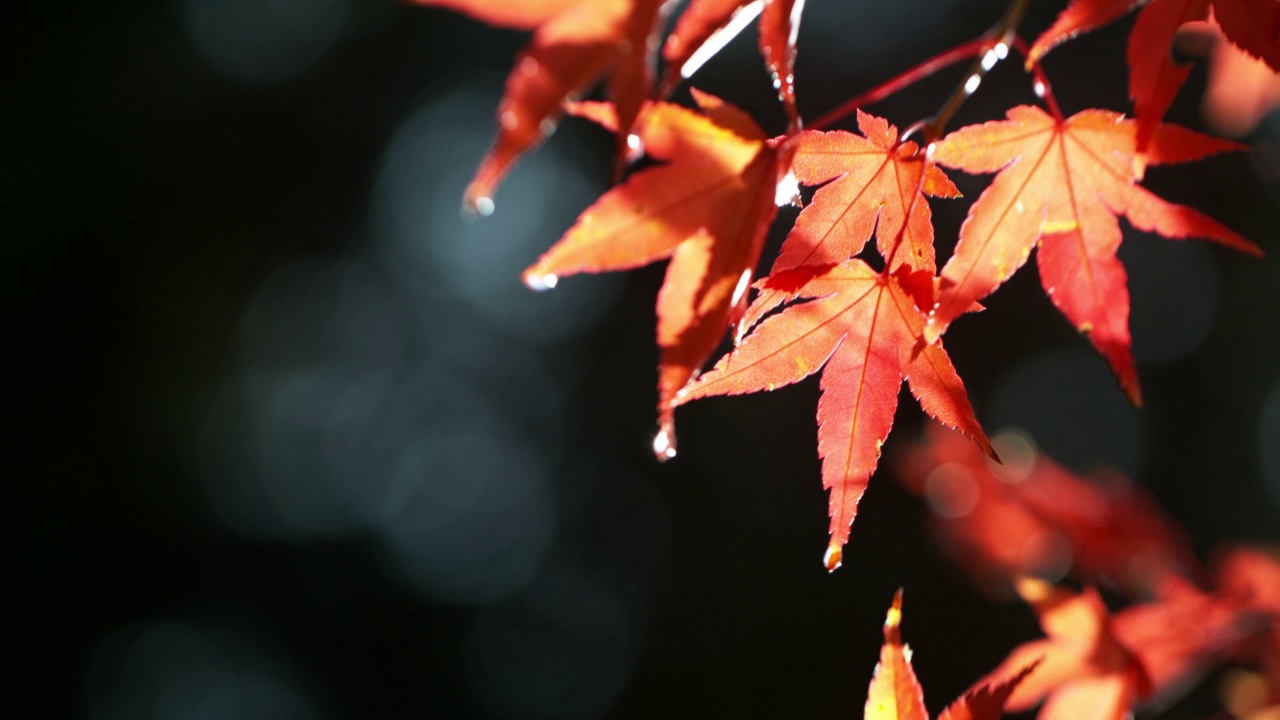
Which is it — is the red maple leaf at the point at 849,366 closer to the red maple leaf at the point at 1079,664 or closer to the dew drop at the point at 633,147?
the dew drop at the point at 633,147

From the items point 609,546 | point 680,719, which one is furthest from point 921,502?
point 609,546

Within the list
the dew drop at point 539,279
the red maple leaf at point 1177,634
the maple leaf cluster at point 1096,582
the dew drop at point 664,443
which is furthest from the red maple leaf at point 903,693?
the red maple leaf at point 1177,634

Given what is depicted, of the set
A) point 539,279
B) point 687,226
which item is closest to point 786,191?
point 687,226

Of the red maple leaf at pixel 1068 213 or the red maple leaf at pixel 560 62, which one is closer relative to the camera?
the red maple leaf at pixel 560 62

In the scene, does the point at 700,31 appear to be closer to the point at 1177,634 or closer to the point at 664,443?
the point at 664,443

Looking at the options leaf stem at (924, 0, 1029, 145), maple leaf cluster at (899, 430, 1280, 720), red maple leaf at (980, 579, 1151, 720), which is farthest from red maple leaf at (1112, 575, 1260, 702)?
leaf stem at (924, 0, 1029, 145)

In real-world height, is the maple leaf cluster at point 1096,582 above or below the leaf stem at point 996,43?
below

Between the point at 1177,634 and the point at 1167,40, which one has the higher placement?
the point at 1167,40
